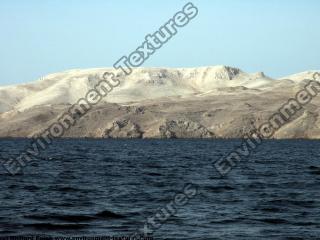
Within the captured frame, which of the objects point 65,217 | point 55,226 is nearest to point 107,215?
point 65,217

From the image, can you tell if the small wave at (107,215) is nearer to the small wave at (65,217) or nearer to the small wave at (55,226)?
the small wave at (65,217)

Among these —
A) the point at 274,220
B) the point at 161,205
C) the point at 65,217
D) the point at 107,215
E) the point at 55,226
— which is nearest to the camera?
the point at 55,226

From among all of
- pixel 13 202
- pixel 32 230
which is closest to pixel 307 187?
pixel 13 202

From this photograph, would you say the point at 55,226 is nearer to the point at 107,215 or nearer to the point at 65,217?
the point at 65,217

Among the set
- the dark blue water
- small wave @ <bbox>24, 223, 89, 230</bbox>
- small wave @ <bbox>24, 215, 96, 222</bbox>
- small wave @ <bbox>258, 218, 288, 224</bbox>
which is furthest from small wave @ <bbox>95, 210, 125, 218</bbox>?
small wave @ <bbox>258, 218, 288, 224</bbox>

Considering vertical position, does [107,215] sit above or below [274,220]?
above

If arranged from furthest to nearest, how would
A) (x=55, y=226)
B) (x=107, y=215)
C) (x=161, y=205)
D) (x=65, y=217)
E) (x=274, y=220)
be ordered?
(x=161, y=205) < (x=107, y=215) < (x=65, y=217) < (x=274, y=220) < (x=55, y=226)

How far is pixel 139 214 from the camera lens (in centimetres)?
3947

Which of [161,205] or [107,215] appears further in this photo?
[161,205]

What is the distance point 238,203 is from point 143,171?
108ft

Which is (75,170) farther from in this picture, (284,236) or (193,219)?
(284,236)

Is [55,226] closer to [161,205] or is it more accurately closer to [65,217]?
[65,217]

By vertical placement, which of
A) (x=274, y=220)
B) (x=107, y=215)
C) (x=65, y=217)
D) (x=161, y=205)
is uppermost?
(x=161, y=205)

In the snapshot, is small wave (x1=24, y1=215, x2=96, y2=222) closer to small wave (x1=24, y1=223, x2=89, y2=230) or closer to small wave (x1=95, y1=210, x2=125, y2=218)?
small wave (x1=95, y1=210, x2=125, y2=218)
